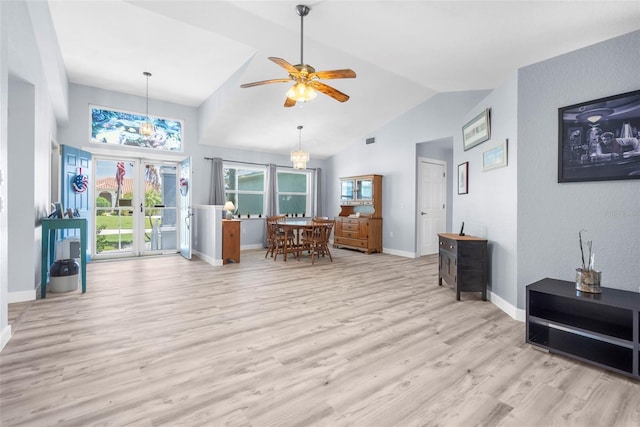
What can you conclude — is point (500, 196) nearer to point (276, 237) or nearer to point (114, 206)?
point (276, 237)

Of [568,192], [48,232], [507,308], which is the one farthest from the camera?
[48,232]

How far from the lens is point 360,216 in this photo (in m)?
7.21

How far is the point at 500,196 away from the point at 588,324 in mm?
1484

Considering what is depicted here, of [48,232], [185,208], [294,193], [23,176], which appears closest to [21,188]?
[23,176]

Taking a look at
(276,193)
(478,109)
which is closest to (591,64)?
(478,109)

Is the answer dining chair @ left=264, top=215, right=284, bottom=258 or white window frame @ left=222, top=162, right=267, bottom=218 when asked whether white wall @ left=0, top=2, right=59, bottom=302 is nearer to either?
dining chair @ left=264, top=215, right=284, bottom=258

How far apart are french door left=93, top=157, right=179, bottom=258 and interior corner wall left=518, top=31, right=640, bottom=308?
644cm

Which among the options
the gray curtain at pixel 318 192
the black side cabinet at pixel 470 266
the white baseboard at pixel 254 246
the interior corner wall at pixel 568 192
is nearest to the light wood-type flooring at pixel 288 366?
the black side cabinet at pixel 470 266

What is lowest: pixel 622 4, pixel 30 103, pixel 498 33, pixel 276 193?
pixel 276 193

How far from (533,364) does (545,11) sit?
2701 millimetres

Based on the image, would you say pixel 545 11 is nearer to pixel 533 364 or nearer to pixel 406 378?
pixel 533 364

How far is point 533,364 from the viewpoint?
213cm

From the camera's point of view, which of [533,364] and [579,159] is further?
[579,159]

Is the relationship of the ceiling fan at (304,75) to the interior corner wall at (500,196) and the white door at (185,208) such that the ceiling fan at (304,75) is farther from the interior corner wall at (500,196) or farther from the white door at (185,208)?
the white door at (185,208)
